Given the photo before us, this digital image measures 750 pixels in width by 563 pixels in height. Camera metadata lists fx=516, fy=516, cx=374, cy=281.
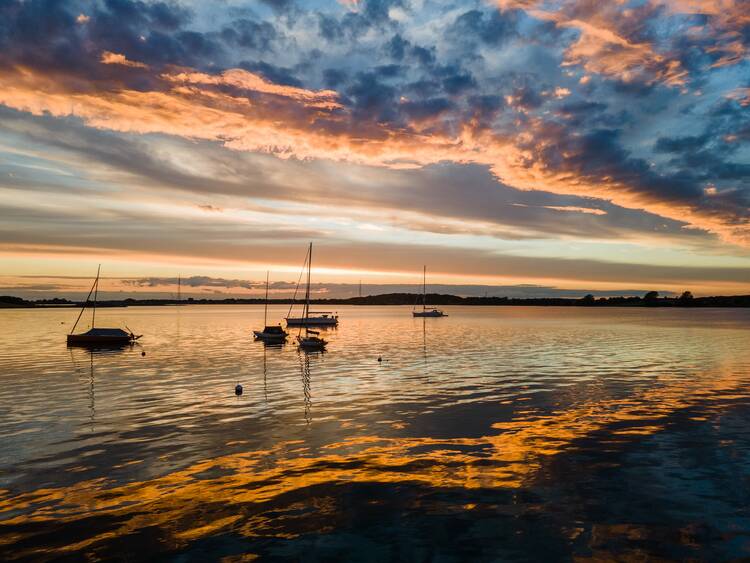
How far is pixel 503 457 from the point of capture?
72.9ft

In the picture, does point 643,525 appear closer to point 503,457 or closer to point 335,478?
point 503,457

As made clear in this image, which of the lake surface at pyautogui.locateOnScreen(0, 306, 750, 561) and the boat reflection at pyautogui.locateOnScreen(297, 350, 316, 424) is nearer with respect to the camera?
the lake surface at pyautogui.locateOnScreen(0, 306, 750, 561)

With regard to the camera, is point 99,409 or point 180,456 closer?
point 180,456

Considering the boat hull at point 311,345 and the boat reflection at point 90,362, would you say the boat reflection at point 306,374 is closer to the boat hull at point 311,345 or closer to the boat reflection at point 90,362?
the boat hull at point 311,345

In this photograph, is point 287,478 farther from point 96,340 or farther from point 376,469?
point 96,340

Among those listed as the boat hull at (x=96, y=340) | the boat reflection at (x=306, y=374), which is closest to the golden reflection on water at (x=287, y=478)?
the boat reflection at (x=306, y=374)

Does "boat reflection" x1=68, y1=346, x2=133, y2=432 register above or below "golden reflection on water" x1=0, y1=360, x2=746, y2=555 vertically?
below

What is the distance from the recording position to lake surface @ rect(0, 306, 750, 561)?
14422mm

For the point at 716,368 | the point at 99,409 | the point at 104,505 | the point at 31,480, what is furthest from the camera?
the point at 716,368

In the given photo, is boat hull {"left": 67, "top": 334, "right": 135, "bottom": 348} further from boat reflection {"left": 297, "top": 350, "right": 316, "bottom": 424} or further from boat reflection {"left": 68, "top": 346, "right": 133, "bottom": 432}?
boat reflection {"left": 297, "top": 350, "right": 316, "bottom": 424}

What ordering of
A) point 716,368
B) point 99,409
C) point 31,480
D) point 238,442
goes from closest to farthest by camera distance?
point 31,480 < point 238,442 < point 99,409 < point 716,368

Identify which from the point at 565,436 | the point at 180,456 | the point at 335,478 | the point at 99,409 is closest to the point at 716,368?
the point at 565,436

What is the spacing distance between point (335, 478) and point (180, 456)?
7540 millimetres

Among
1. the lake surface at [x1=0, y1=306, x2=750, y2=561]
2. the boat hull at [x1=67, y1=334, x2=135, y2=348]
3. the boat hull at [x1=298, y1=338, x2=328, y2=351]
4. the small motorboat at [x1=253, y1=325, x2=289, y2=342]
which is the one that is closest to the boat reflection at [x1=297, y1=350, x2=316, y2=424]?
the lake surface at [x1=0, y1=306, x2=750, y2=561]
